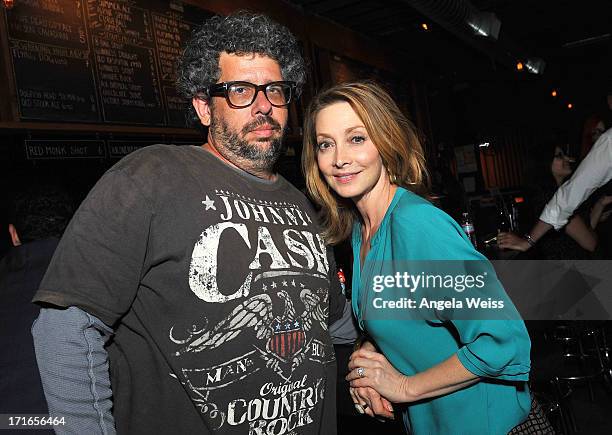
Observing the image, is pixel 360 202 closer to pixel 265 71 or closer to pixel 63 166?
pixel 265 71

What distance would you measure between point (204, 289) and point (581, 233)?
283cm

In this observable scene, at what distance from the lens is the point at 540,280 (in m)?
3.18

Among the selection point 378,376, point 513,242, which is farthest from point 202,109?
point 513,242

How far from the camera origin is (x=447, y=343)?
1.38 m

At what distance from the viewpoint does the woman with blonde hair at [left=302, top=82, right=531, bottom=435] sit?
1.30m

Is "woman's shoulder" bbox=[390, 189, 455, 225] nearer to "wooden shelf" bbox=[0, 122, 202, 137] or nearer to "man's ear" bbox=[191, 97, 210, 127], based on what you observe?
"man's ear" bbox=[191, 97, 210, 127]

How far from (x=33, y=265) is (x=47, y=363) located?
66 centimetres

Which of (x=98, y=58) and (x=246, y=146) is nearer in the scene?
(x=246, y=146)

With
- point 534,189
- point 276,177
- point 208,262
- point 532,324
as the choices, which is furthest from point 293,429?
point 534,189

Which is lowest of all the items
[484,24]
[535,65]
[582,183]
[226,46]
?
[582,183]

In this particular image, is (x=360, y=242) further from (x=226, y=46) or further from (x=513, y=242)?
(x=513, y=242)

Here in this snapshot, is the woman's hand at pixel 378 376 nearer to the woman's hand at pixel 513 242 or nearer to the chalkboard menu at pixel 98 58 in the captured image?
the woman's hand at pixel 513 242

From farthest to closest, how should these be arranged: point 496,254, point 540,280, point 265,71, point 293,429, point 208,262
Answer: point 496,254 → point 540,280 → point 265,71 → point 293,429 → point 208,262

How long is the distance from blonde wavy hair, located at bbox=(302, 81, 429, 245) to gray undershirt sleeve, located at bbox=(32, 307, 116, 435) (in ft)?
2.69
